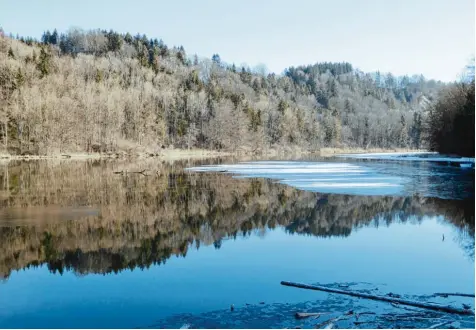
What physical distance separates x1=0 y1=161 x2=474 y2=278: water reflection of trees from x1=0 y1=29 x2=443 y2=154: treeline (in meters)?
44.6

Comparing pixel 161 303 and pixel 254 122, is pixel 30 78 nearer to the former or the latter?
pixel 254 122

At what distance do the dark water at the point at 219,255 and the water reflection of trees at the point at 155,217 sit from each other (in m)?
0.06

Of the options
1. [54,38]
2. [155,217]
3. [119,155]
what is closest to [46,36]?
[54,38]

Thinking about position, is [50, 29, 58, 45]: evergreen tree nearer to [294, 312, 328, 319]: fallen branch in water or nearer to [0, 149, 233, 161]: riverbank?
[0, 149, 233, 161]: riverbank

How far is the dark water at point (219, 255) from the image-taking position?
8.60 metres

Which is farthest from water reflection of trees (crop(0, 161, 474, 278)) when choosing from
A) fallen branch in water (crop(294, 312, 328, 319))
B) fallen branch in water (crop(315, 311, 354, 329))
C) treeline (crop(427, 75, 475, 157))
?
treeline (crop(427, 75, 475, 157))

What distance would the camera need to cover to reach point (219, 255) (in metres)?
12.8

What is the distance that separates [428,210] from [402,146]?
135708mm

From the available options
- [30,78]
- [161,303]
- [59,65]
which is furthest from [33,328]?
[59,65]

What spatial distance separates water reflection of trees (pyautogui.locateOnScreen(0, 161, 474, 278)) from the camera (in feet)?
41.9

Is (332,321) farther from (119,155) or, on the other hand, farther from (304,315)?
(119,155)

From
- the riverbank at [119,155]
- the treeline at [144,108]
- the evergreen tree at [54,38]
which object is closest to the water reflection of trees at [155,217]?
the riverbank at [119,155]

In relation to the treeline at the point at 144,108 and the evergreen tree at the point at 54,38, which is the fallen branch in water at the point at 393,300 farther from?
the evergreen tree at the point at 54,38

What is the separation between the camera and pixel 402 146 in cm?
14850
